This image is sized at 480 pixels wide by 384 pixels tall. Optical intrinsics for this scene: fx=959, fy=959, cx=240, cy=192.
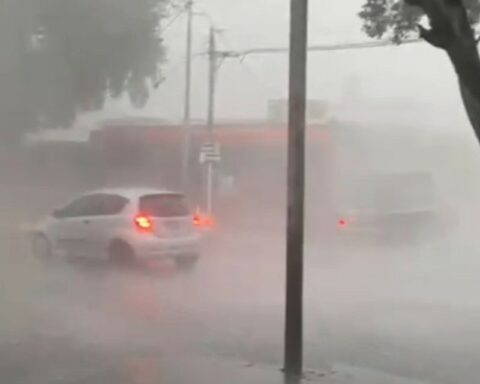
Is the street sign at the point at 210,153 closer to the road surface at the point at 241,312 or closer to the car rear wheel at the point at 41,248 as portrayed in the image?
the road surface at the point at 241,312

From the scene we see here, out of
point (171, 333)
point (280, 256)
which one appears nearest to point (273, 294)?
point (280, 256)

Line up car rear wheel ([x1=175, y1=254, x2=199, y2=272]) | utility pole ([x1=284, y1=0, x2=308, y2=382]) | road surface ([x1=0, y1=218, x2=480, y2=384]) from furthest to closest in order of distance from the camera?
car rear wheel ([x1=175, y1=254, x2=199, y2=272])
road surface ([x1=0, y1=218, x2=480, y2=384])
utility pole ([x1=284, y1=0, x2=308, y2=382])

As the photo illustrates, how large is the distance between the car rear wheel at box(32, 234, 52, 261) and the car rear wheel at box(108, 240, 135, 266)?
27.1 inches

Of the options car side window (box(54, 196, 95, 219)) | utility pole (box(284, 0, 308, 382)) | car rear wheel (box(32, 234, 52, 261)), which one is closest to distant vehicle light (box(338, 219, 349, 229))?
car side window (box(54, 196, 95, 219))

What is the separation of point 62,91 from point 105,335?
3147 millimetres

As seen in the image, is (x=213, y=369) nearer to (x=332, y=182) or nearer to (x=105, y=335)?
(x=105, y=335)

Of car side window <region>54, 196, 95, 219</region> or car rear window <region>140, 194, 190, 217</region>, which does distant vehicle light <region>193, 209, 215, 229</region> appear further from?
car side window <region>54, 196, 95, 219</region>

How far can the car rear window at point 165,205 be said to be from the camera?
1091 centimetres

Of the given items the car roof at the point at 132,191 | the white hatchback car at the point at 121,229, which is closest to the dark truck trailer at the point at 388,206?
the white hatchback car at the point at 121,229

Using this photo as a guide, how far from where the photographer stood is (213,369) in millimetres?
7402

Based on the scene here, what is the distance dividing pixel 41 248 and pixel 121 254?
0.90 meters

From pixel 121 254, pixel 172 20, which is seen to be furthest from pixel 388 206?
pixel 172 20

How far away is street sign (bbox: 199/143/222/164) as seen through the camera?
11.0 m

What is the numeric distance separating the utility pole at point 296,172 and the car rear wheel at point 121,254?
3.94 m
